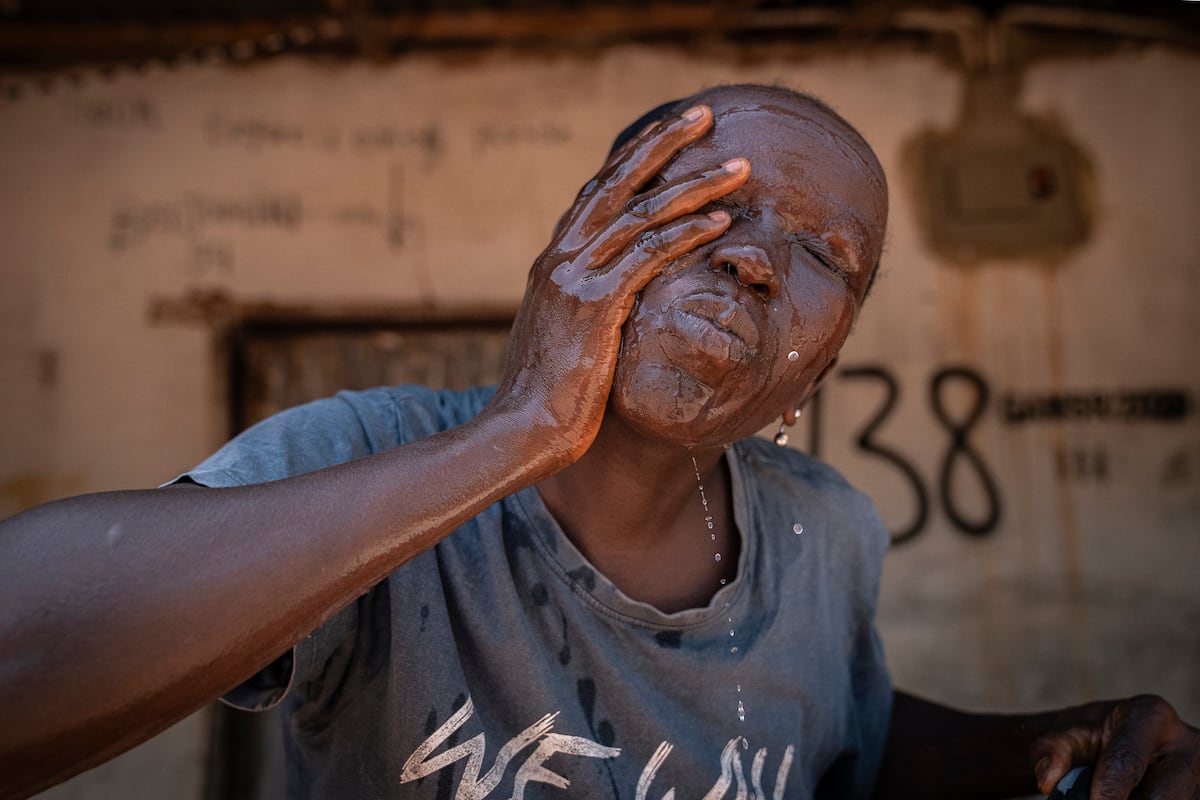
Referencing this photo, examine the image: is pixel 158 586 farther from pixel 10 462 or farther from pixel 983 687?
pixel 983 687

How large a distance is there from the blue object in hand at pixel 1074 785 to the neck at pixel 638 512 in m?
0.64

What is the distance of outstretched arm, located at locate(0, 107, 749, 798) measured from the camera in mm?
937

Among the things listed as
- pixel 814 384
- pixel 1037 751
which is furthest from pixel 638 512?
pixel 1037 751

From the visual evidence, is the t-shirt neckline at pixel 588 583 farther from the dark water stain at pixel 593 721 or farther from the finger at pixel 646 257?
the finger at pixel 646 257

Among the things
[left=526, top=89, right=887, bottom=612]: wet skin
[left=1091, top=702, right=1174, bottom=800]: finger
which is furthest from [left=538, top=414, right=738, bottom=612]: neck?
[left=1091, top=702, right=1174, bottom=800]: finger

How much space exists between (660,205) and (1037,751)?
1.13 m

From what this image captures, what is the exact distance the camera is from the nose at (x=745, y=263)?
1.38 metres

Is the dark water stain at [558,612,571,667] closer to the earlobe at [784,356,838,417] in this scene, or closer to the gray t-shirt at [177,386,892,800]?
the gray t-shirt at [177,386,892,800]

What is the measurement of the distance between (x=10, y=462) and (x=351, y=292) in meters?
1.44

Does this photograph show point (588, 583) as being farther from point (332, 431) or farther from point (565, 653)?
point (332, 431)

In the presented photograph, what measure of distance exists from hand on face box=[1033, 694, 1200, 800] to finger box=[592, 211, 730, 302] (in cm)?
105

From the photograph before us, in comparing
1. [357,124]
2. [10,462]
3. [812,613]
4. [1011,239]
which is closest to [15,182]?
[10,462]

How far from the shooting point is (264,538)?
106cm

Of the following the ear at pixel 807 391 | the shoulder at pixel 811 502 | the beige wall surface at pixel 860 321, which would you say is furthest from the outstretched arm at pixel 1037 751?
the beige wall surface at pixel 860 321
